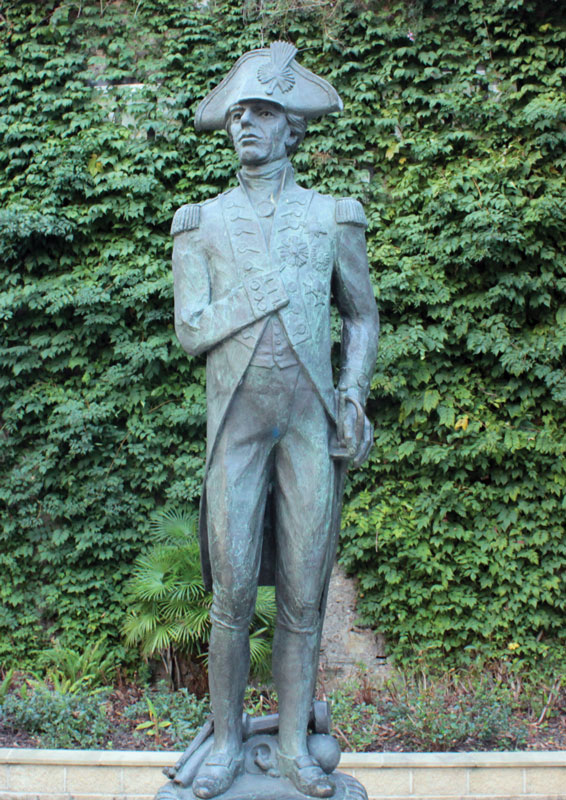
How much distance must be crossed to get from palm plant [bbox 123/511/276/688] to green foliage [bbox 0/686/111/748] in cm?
71

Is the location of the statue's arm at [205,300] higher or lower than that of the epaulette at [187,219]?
lower

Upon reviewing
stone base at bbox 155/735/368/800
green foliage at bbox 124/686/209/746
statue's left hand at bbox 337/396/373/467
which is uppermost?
statue's left hand at bbox 337/396/373/467

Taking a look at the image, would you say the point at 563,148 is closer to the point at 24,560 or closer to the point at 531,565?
the point at 531,565

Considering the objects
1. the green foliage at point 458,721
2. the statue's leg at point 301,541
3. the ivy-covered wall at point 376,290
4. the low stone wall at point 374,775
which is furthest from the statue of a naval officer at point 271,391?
the ivy-covered wall at point 376,290

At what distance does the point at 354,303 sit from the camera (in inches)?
111

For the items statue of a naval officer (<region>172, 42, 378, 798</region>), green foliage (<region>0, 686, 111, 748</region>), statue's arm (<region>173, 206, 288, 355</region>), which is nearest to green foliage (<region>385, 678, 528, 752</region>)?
green foliage (<region>0, 686, 111, 748</region>)

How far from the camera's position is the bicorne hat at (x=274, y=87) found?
8.86ft

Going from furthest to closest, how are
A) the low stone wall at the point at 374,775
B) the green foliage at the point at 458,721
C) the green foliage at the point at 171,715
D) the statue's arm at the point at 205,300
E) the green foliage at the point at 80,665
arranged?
the green foliage at the point at 80,665
the green foliage at the point at 171,715
the green foliage at the point at 458,721
the low stone wall at the point at 374,775
the statue's arm at the point at 205,300

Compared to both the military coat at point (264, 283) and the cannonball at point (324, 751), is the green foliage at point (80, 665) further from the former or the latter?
the military coat at point (264, 283)

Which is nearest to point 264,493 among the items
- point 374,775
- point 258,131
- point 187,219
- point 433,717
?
point 187,219

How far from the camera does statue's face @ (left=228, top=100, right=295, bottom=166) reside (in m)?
2.70

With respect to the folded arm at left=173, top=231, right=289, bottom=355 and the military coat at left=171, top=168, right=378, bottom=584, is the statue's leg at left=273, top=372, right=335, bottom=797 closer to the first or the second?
the military coat at left=171, top=168, right=378, bottom=584

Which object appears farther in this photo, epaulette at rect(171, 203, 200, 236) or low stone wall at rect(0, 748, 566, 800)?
low stone wall at rect(0, 748, 566, 800)

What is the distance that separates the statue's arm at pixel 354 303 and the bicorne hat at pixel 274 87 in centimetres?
39
